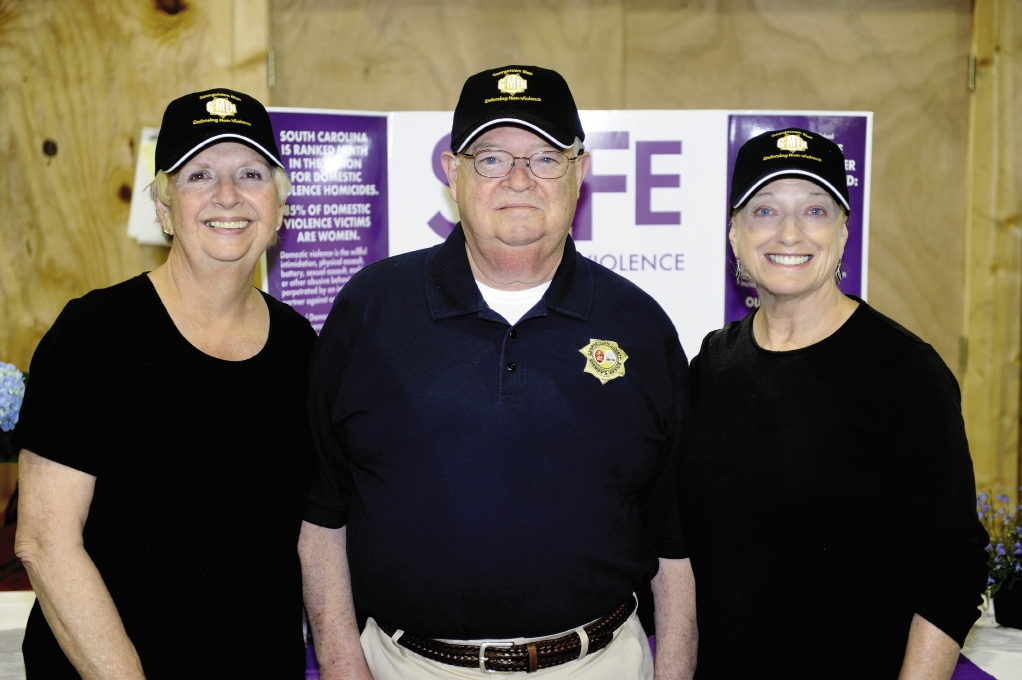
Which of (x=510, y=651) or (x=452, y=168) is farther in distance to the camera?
(x=452, y=168)

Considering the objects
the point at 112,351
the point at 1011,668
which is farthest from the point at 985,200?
the point at 112,351

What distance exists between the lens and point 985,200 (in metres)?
3.22

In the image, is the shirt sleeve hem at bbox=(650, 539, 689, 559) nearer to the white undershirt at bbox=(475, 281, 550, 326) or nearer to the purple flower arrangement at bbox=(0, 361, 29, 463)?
the white undershirt at bbox=(475, 281, 550, 326)

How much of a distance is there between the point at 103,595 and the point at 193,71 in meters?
2.14

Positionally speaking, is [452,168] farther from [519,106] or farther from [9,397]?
[9,397]

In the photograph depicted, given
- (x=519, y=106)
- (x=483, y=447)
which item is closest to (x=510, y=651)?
(x=483, y=447)

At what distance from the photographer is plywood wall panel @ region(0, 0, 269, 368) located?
3.02 meters

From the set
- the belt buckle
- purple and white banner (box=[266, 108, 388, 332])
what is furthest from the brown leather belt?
purple and white banner (box=[266, 108, 388, 332])

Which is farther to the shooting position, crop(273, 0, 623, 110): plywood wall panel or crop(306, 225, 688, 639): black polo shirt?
crop(273, 0, 623, 110): plywood wall panel

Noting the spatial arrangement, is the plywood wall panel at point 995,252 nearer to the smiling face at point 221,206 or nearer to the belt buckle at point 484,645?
the belt buckle at point 484,645

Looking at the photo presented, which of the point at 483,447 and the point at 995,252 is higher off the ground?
the point at 995,252

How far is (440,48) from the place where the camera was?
323cm

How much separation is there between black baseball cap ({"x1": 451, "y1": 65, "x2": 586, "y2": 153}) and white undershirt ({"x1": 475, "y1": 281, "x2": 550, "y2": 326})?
0.30 metres

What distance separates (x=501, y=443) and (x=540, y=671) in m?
0.46
